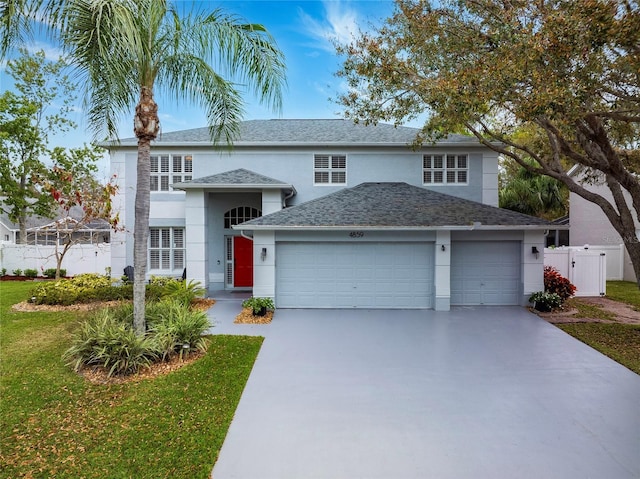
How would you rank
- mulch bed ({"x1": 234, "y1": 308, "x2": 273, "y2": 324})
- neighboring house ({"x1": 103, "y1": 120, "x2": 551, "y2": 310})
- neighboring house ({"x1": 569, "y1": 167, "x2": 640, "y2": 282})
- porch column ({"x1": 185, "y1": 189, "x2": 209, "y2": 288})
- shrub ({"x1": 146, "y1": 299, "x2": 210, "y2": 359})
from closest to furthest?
1. shrub ({"x1": 146, "y1": 299, "x2": 210, "y2": 359})
2. mulch bed ({"x1": 234, "y1": 308, "x2": 273, "y2": 324})
3. neighboring house ({"x1": 103, "y1": 120, "x2": 551, "y2": 310})
4. porch column ({"x1": 185, "y1": 189, "x2": 209, "y2": 288})
5. neighboring house ({"x1": 569, "y1": 167, "x2": 640, "y2": 282})

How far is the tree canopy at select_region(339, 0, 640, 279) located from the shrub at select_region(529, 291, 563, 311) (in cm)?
238

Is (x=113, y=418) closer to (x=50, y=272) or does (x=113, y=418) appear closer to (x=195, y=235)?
(x=195, y=235)

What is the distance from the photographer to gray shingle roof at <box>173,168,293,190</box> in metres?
12.3

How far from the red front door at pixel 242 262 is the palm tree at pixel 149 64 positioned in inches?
268

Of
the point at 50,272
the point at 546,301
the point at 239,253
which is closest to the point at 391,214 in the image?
the point at 546,301

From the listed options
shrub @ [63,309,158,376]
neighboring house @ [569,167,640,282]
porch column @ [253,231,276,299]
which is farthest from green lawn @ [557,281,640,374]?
shrub @ [63,309,158,376]

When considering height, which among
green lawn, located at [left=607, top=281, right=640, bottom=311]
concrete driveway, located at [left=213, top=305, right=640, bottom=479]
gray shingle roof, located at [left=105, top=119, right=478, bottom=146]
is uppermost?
gray shingle roof, located at [left=105, top=119, right=478, bottom=146]

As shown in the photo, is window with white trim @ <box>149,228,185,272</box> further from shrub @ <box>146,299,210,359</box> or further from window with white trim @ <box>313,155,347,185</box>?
shrub @ <box>146,299,210,359</box>

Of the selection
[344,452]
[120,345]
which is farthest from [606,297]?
[120,345]

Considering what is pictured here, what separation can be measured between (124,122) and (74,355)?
203 inches

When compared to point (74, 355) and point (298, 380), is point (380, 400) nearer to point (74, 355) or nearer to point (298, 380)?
point (298, 380)

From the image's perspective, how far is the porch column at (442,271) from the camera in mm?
11156

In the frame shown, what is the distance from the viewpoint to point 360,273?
1151 cm

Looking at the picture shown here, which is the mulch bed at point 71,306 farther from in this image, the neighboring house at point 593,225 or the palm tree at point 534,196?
the neighboring house at point 593,225
